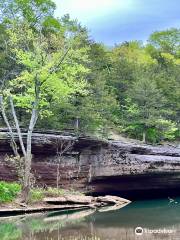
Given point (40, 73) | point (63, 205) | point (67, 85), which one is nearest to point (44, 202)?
point (63, 205)

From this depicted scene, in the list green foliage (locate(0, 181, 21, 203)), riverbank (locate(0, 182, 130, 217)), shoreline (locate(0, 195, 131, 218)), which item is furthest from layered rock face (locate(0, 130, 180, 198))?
shoreline (locate(0, 195, 131, 218))

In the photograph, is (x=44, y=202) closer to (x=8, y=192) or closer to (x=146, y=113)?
(x=8, y=192)

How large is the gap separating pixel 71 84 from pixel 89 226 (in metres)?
12.1

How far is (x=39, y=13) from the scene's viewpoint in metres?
45.3

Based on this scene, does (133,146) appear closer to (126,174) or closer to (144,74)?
(126,174)

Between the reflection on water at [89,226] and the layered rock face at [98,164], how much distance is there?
7646mm

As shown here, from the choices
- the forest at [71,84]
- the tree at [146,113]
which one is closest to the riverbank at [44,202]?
the forest at [71,84]

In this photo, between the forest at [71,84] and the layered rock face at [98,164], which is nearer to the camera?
the forest at [71,84]

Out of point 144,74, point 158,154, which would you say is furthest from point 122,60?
point 158,154

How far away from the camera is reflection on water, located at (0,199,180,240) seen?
16188mm

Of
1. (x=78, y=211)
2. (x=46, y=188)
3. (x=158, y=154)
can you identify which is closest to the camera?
(x=78, y=211)

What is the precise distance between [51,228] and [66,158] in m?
14.7

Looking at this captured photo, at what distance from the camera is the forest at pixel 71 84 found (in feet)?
89.6

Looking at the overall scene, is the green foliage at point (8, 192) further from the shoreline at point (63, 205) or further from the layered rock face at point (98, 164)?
the layered rock face at point (98, 164)
